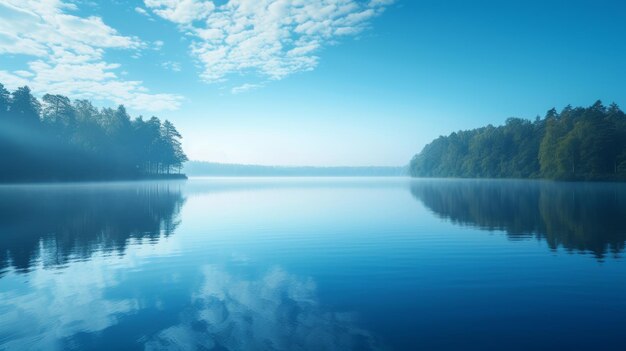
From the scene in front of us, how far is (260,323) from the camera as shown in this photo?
8.88 m

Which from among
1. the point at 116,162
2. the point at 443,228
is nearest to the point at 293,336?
the point at 443,228

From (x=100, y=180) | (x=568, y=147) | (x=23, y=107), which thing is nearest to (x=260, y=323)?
(x=23, y=107)

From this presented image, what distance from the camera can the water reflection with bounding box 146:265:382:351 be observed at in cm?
781

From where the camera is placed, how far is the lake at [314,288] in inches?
322

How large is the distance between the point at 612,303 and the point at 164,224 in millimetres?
25316

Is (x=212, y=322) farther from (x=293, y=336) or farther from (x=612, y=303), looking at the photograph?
(x=612, y=303)

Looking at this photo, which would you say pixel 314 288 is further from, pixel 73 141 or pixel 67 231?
pixel 73 141

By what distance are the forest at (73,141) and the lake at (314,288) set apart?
82.4 meters

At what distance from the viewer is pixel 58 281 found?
12.5 m

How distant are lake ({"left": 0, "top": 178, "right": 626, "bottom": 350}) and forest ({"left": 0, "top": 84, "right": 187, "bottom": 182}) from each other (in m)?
82.4

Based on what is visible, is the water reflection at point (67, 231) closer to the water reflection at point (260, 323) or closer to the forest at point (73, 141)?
the water reflection at point (260, 323)

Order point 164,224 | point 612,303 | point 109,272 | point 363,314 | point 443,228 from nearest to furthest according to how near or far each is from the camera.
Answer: point 363,314 → point 612,303 → point 109,272 → point 443,228 → point 164,224

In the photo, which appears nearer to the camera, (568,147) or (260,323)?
(260,323)

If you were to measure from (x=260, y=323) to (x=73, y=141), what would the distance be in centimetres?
12997
